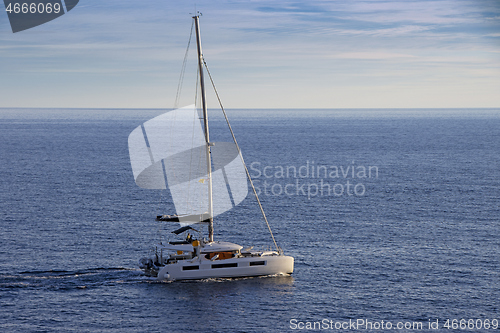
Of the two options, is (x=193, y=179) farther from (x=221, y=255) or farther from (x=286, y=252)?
(x=221, y=255)

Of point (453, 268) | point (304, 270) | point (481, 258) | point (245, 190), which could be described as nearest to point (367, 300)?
point (304, 270)

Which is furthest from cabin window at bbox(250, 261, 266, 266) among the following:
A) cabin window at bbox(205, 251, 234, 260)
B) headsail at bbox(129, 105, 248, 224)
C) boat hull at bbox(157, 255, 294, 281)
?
headsail at bbox(129, 105, 248, 224)

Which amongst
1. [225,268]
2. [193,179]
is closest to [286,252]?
[225,268]

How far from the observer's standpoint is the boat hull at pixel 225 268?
217ft

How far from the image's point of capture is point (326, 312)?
192 ft

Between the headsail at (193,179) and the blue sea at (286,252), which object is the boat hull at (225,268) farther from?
the headsail at (193,179)

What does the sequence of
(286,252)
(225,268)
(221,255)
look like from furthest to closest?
(286,252) < (221,255) < (225,268)

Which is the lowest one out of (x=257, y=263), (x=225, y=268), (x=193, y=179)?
(x=225, y=268)

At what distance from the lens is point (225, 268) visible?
220 ft

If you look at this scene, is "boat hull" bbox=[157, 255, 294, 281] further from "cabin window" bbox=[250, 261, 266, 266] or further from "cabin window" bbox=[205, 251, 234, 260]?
"cabin window" bbox=[205, 251, 234, 260]

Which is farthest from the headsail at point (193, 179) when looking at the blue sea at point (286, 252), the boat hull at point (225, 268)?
the boat hull at point (225, 268)

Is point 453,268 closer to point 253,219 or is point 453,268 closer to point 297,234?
point 297,234

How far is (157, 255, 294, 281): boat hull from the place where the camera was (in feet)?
217

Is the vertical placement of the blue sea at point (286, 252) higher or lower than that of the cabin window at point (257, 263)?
lower
